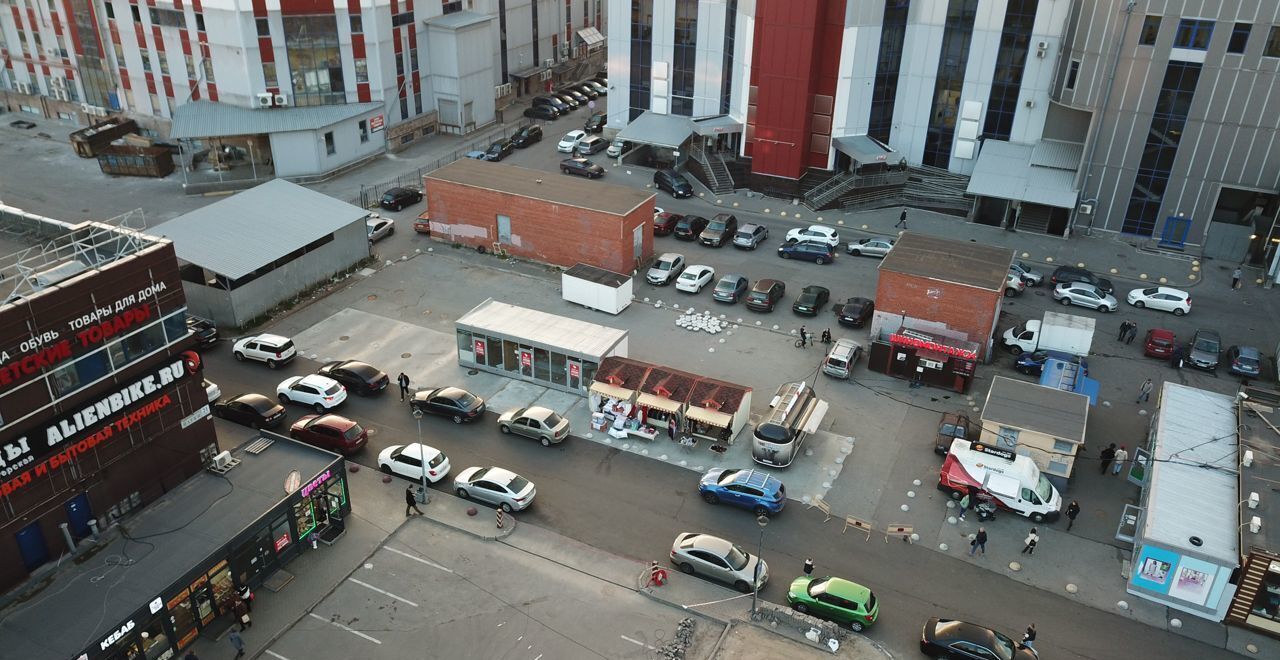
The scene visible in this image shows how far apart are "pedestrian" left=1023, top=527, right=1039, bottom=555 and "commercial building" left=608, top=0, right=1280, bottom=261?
29719mm

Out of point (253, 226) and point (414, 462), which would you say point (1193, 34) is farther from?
point (253, 226)

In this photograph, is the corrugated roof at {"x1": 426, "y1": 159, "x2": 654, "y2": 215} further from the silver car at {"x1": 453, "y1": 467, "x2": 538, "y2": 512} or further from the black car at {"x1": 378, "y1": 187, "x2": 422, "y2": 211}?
the silver car at {"x1": 453, "y1": 467, "x2": 538, "y2": 512}

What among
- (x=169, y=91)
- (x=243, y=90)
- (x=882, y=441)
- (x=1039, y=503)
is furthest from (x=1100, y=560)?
(x=169, y=91)

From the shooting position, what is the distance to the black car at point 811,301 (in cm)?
4597

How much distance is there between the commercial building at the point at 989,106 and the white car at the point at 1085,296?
871cm

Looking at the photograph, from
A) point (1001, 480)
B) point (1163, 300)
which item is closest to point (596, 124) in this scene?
point (1163, 300)

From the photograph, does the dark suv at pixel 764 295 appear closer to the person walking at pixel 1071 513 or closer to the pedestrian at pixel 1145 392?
the pedestrian at pixel 1145 392

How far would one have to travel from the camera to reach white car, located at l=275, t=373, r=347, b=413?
37469 mm

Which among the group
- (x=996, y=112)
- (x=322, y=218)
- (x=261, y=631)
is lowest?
(x=261, y=631)

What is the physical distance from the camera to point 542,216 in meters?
50.3

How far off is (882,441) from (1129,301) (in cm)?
2114

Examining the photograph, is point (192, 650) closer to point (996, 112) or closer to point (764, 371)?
point (764, 371)

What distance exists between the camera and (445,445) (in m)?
35.8

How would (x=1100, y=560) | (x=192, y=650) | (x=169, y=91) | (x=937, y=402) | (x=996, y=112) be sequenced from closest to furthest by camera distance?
(x=192, y=650)
(x=1100, y=560)
(x=937, y=402)
(x=996, y=112)
(x=169, y=91)
